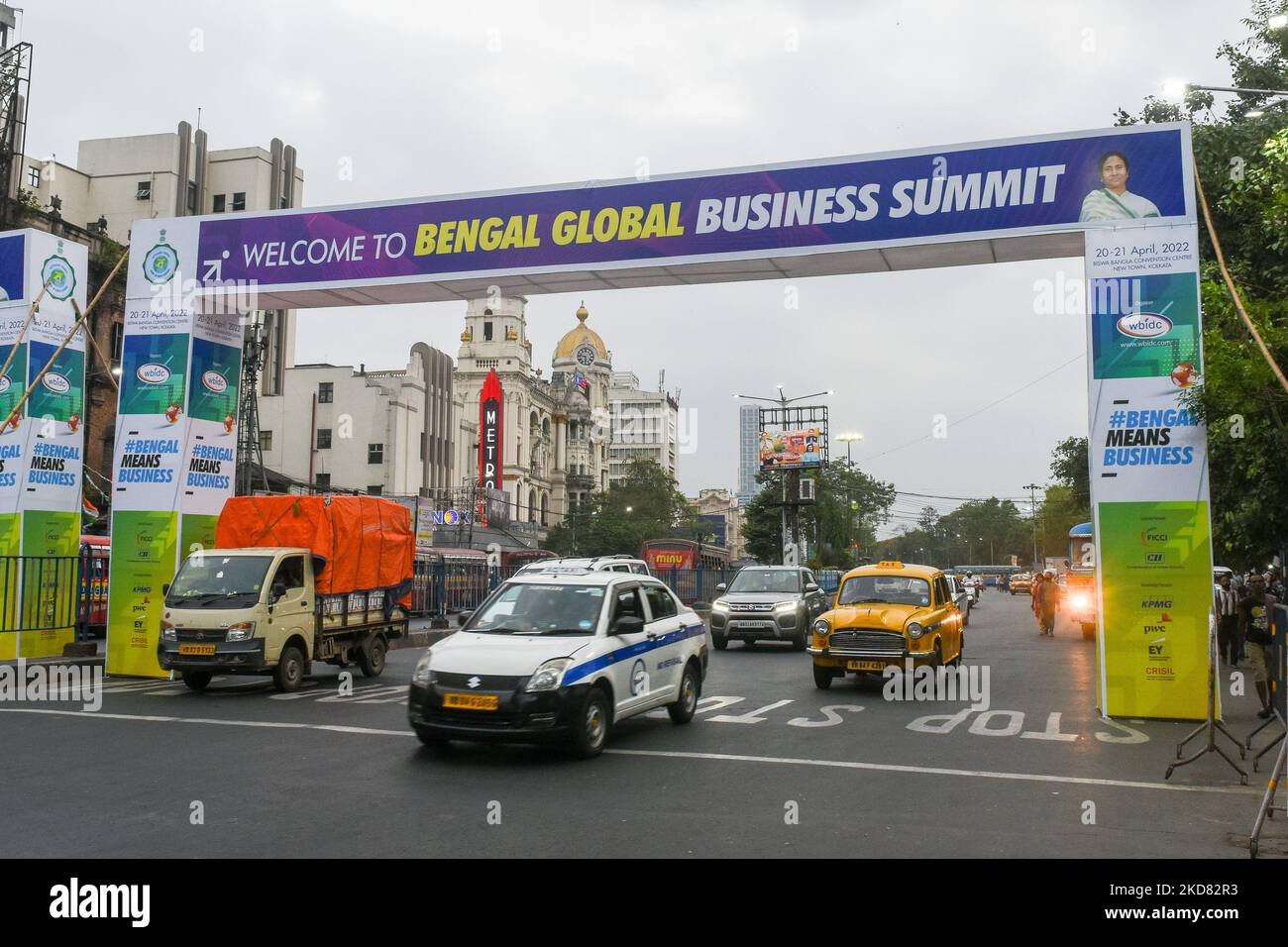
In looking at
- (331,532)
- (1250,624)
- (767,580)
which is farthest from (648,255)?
(767,580)

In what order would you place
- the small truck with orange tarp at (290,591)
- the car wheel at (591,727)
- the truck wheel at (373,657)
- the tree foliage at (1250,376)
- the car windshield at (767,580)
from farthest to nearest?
the car windshield at (767,580), the truck wheel at (373,657), the small truck with orange tarp at (290,591), the tree foliage at (1250,376), the car wheel at (591,727)

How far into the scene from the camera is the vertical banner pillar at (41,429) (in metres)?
17.2

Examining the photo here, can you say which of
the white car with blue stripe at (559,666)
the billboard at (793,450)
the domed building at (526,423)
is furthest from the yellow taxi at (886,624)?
the domed building at (526,423)

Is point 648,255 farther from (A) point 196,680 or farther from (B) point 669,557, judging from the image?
(B) point 669,557

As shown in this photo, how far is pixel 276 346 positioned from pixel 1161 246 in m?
54.9

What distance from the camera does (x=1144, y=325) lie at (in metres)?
12.7

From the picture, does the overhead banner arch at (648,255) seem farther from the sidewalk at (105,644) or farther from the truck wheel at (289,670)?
the truck wheel at (289,670)

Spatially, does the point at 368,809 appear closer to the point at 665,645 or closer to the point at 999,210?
the point at 665,645

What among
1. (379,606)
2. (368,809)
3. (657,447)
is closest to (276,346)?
(379,606)

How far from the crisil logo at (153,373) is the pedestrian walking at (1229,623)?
60.3 feet

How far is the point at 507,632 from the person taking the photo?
10.3 meters

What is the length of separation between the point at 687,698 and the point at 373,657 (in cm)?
656
